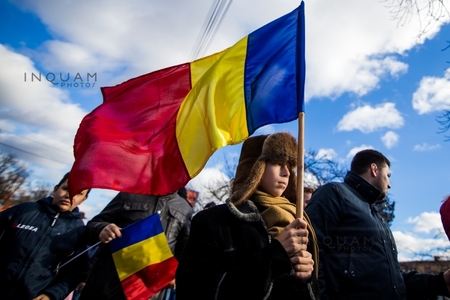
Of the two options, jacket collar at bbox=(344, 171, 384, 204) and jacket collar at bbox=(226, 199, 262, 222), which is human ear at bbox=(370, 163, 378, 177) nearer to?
jacket collar at bbox=(344, 171, 384, 204)

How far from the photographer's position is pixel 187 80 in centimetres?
334

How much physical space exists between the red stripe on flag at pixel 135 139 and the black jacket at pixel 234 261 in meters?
Answer: 0.75

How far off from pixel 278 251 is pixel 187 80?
6.46 feet

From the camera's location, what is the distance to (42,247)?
332 cm

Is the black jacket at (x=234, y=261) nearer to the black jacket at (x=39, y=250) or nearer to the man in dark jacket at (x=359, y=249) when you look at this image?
the man in dark jacket at (x=359, y=249)

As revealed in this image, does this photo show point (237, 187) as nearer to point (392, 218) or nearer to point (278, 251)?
point (278, 251)

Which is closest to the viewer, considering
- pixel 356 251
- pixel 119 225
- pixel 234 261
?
pixel 234 261

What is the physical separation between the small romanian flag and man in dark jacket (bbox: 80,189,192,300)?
0.29 ft

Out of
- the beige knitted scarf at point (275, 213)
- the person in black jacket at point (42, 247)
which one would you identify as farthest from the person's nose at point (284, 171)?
the person in black jacket at point (42, 247)

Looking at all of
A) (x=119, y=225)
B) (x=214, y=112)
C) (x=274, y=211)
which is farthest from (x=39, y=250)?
(x=274, y=211)

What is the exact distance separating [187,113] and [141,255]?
1.34 m

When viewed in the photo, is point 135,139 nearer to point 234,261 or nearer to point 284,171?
point 284,171

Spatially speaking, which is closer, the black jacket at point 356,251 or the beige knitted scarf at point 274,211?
the beige knitted scarf at point 274,211

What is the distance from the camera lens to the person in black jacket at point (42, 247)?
317 centimetres
